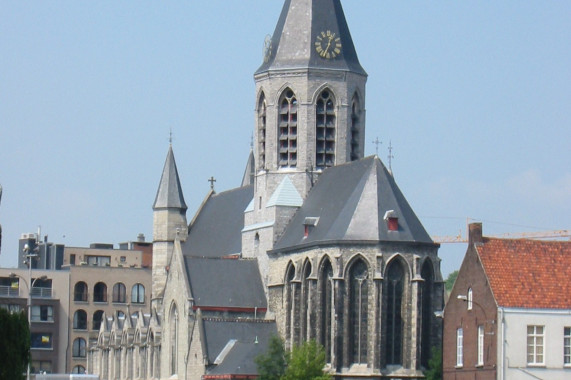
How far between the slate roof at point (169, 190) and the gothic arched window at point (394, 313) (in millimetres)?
24116

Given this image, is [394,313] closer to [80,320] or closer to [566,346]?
[566,346]

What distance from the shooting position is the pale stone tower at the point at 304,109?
8825cm

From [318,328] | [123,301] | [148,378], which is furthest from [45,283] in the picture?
[318,328]

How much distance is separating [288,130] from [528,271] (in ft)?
94.5

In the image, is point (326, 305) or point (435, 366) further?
point (326, 305)

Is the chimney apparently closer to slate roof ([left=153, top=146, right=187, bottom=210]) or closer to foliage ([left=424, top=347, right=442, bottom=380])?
foliage ([left=424, top=347, right=442, bottom=380])

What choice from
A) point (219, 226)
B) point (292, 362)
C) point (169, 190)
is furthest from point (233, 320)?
point (169, 190)

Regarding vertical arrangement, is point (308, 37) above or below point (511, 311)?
above

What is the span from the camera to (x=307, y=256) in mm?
82188

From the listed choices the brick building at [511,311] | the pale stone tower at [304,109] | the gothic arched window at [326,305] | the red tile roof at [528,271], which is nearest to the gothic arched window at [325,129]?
the pale stone tower at [304,109]

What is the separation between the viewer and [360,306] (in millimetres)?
79438

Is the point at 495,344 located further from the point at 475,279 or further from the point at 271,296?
the point at 271,296

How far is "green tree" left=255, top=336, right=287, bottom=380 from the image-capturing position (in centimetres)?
7731

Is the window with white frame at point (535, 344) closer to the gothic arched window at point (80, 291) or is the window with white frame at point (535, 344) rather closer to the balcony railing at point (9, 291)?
the balcony railing at point (9, 291)
